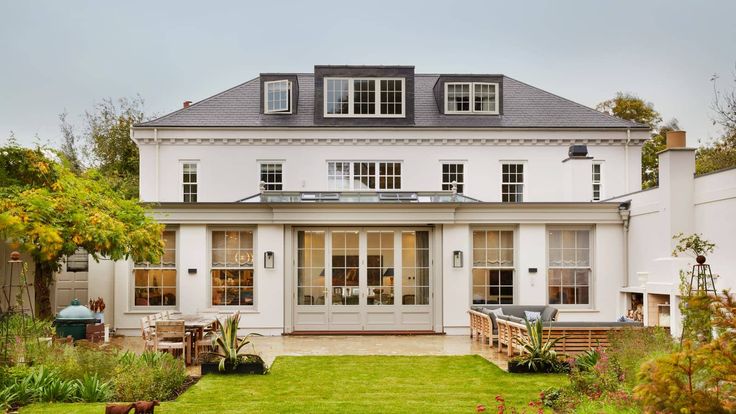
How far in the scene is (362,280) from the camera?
1967cm

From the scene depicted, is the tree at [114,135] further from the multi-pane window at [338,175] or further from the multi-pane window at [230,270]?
the multi-pane window at [230,270]

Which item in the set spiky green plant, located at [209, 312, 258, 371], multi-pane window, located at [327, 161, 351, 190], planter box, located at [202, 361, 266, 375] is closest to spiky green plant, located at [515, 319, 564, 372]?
planter box, located at [202, 361, 266, 375]

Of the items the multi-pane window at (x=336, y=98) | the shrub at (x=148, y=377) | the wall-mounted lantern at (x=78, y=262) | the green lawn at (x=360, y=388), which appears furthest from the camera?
the multi-pane window at (x=336, y=98)

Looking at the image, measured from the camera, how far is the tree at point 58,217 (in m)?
14.4

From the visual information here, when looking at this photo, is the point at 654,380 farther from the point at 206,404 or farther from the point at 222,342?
the point at 222,342

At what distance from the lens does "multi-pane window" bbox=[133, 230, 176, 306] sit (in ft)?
64.1

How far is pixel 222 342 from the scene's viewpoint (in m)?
13.1

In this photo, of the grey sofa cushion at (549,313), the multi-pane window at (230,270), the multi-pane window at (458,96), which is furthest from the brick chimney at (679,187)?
the multi-pane window at (230,270)

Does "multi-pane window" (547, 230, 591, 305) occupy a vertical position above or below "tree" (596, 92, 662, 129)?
below

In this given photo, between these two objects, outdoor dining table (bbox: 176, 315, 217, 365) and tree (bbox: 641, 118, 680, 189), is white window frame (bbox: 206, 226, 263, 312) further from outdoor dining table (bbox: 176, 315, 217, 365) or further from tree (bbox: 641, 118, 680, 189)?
tree (bbox: 641, 118, 680, 189)

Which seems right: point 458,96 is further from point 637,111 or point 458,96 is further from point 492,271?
point 637,111

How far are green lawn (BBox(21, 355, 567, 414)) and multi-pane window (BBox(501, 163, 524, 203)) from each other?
1084 centimetres

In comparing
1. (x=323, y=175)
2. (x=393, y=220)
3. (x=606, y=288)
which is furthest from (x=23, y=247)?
(x=606, y=288)

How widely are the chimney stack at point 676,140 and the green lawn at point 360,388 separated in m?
7.04
